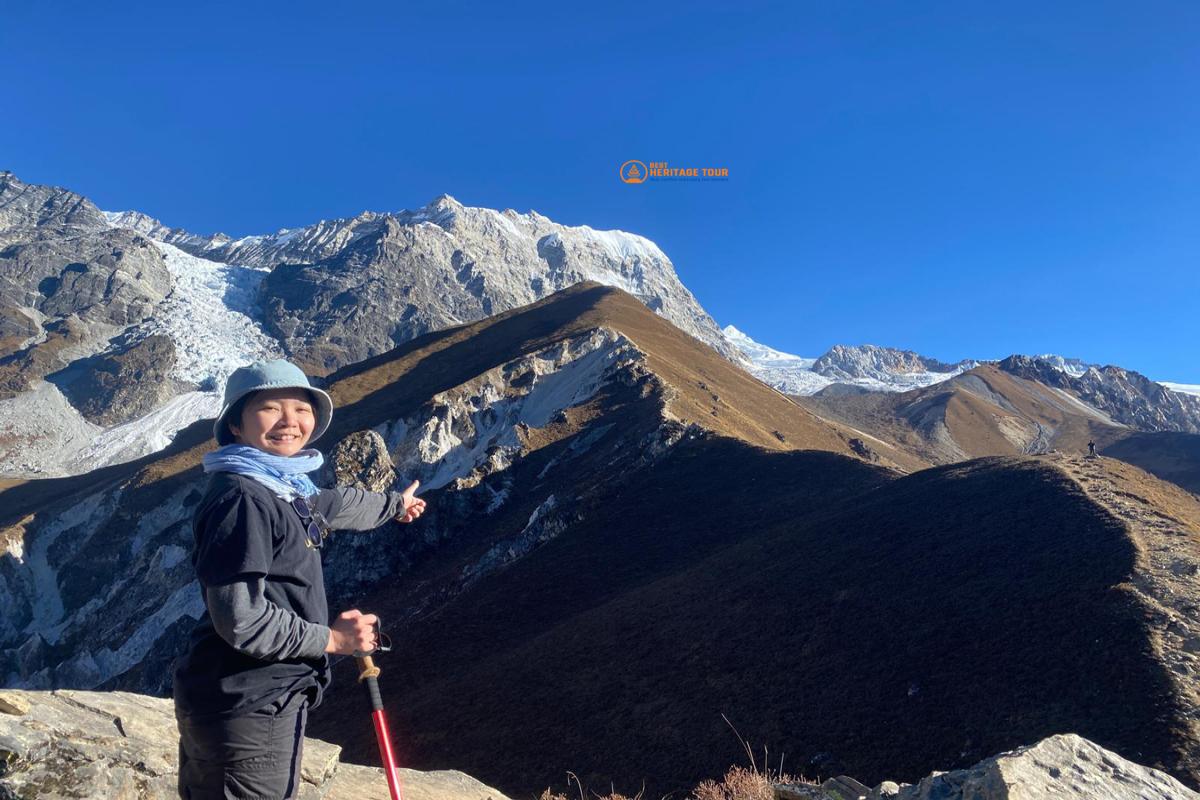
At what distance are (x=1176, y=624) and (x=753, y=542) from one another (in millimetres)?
16220

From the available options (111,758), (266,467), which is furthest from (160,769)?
(266,467)

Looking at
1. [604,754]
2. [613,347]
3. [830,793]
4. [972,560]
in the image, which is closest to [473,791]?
[830,793]

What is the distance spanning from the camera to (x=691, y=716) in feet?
62.6

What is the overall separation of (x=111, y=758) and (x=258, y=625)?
3817 millimetres

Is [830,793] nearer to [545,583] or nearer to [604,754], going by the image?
[604,754]

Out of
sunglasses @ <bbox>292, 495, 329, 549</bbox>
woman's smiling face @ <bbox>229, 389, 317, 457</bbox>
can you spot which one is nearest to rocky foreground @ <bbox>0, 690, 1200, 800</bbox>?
sunglasses @ <bbox>292, 495, 329, 549</bbox>

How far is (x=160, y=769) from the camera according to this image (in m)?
6.25

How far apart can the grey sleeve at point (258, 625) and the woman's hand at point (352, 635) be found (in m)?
0.13

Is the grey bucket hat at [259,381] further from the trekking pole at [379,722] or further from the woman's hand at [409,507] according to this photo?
the trekking pole at [379,722]

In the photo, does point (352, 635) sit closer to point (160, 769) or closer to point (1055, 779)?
point (160, 769)

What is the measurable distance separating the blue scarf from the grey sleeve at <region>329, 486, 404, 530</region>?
1.57 ft

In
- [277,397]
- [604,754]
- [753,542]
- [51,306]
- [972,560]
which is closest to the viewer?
[277,397]

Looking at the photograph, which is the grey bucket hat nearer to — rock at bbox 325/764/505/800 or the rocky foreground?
the rocky foreground

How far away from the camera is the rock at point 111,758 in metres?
5.15
